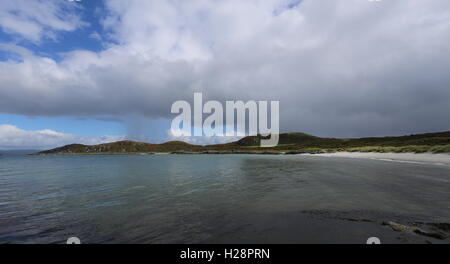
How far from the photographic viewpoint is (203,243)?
8.41 m

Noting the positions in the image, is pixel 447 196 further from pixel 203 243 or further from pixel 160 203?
pixel 160 203

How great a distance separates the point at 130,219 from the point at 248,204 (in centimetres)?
760
